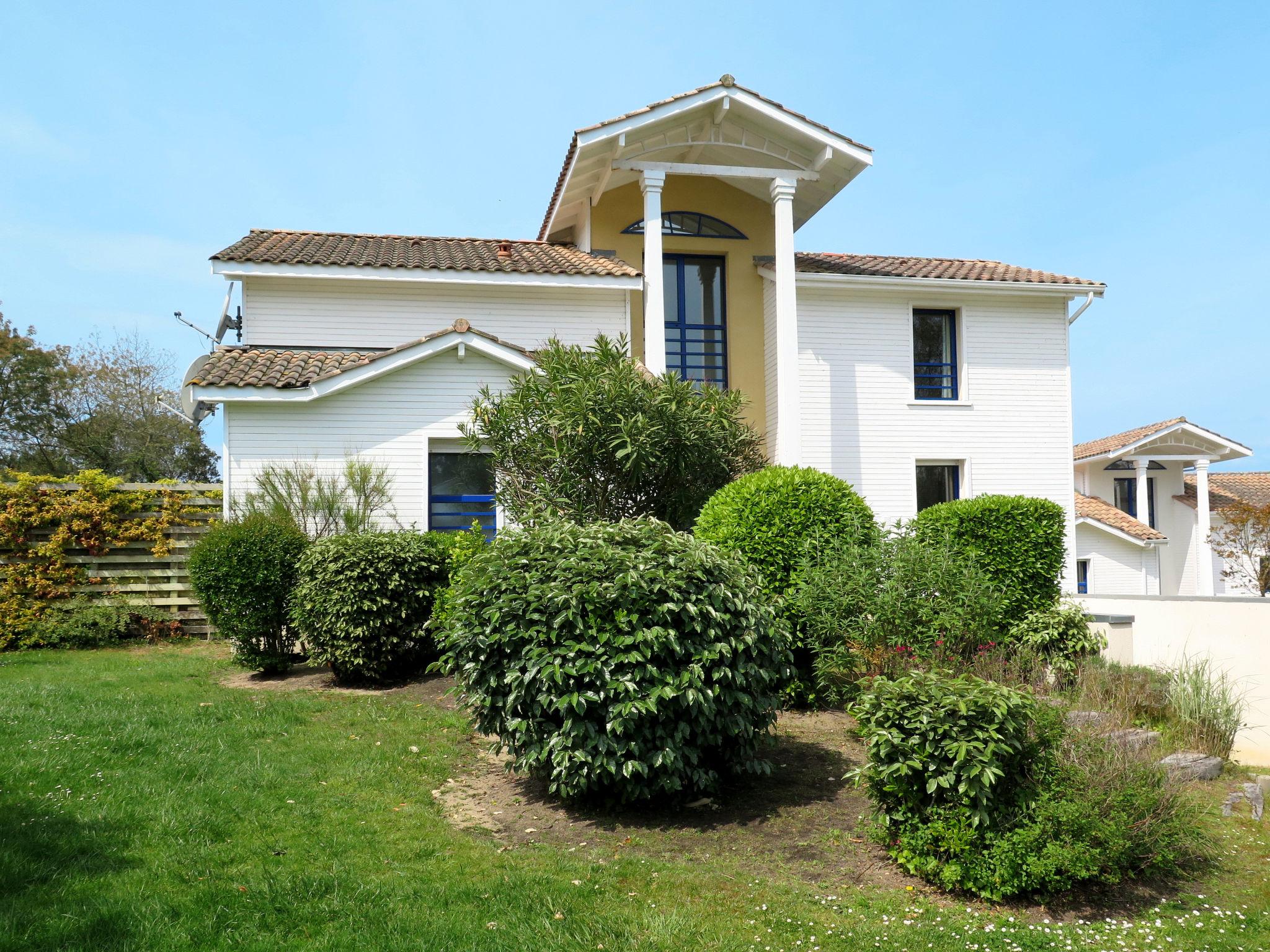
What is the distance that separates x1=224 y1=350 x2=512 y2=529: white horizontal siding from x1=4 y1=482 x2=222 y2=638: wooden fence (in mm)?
1643

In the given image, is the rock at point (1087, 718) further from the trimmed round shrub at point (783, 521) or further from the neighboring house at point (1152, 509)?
the neighboring house at point (1152, 509)

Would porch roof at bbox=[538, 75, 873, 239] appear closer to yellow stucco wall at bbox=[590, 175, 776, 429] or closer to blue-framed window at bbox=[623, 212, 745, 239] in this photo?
yellow stucco wall at bbox=[590, 175, 776, 429]

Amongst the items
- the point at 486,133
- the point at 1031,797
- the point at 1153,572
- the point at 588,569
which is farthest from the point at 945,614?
the point at 1153,572

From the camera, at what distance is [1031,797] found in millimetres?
5000

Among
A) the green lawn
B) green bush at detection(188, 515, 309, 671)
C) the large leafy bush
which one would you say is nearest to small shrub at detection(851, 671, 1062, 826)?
the large leafy bush

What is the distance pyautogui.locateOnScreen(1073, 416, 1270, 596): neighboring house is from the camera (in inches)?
1031

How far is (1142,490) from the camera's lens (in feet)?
90.3

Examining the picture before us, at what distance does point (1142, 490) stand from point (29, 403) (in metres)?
36.2

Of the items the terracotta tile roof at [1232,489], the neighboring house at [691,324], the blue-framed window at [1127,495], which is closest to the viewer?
the neighboring house at [691,324]

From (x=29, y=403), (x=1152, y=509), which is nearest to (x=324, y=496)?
(x=29, y=403)

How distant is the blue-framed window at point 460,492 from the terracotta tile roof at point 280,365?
1.82 meters

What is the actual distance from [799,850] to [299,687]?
6.89 meters

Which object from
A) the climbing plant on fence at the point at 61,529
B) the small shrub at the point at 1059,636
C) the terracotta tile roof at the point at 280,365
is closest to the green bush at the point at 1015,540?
the small shrub at the point at 1059,636

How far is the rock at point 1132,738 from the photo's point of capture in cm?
561
